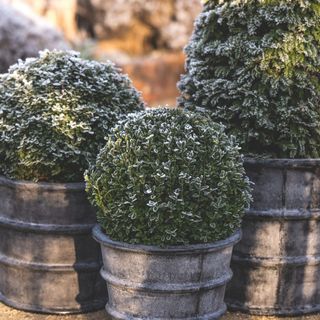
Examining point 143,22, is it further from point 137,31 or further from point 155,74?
point 155,74

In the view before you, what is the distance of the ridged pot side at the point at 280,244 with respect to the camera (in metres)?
4.17

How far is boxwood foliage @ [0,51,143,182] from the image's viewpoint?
163 inches

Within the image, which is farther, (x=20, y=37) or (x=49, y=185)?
(x=20, y=37)

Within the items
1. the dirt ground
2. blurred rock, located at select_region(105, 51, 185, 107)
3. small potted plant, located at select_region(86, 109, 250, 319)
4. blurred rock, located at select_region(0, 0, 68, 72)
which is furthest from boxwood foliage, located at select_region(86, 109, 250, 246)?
blurred rock, located at select_region(105, 51, 185, 107)

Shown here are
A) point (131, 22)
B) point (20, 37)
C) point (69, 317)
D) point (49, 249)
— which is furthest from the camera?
point (131, 22)

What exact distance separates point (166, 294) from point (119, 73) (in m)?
1.64

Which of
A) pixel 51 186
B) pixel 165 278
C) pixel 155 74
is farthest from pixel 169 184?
pixel 155 74

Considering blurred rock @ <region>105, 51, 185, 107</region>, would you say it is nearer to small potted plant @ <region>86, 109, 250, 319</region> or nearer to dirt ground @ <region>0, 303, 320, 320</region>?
dirt ground @ <region>0, 303, 320, 320</region>

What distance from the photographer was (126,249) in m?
3.65

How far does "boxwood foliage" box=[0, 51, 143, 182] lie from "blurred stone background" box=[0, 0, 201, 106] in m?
8.09

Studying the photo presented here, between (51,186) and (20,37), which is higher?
(20,37)

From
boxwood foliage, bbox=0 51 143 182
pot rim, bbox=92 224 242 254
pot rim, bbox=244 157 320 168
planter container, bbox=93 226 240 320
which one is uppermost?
boxwood foliage, bbox=0 51 143 182

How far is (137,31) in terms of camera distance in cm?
1419

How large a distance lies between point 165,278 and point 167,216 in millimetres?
312
